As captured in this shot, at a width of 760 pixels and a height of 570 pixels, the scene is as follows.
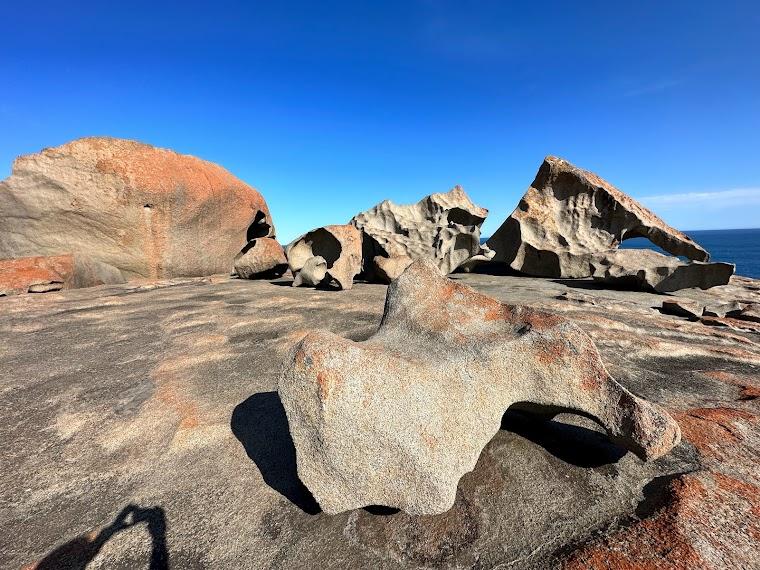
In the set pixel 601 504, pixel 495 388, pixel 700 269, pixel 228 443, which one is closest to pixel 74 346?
pixel 228 443

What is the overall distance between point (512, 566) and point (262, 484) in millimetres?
1134

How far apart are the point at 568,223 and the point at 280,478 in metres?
9.82

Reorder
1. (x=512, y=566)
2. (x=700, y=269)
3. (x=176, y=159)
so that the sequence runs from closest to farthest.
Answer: (x=512, y=566) → (x=700, y=269) → (x=176, y=159)

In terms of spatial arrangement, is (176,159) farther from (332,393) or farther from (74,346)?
(332,393)

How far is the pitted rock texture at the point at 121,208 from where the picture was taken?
302 inches

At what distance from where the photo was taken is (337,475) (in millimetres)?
1597

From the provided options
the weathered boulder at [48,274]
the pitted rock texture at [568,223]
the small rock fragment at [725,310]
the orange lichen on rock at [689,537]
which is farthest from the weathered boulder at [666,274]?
the weathered boulder at [48,274]

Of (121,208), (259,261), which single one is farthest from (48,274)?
(259,261)

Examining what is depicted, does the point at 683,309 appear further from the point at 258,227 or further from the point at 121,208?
the point at 258,227

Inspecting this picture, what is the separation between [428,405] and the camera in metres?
1.67

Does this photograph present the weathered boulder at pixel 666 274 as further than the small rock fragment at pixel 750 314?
Yes

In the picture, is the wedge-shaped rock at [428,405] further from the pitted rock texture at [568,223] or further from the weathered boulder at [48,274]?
the pitted rock texture at [568,223]

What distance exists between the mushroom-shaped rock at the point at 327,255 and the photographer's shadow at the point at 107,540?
5391 millimetres

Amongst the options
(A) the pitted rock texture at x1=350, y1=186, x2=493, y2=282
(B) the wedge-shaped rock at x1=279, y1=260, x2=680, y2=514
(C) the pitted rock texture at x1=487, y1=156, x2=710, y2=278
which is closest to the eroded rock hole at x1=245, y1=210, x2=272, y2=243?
(A) the pitted rock texture at x1=350, y1=186, x2=493, y2=282
